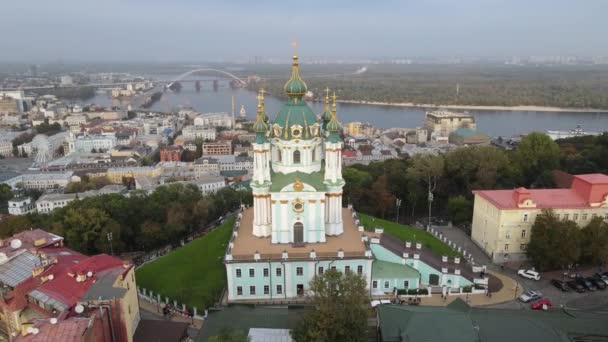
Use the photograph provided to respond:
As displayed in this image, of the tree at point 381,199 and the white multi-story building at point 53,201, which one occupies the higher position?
the tree at point 381,199

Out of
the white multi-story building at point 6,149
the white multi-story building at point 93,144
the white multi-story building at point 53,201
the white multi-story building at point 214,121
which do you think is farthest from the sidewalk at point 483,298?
the white multi-story building at point 6,149

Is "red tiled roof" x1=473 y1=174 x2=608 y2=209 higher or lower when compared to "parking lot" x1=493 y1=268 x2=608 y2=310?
higher

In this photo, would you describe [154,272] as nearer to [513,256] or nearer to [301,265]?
[301,265]

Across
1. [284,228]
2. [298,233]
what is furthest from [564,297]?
[284,228]

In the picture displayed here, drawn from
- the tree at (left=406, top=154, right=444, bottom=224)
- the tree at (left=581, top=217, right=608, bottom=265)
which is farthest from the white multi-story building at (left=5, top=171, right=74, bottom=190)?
the tree at (left=581, top=217, right=608, bottom=265)

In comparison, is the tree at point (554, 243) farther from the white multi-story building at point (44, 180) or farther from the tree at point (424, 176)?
the white multi-story building at point (44, 180)

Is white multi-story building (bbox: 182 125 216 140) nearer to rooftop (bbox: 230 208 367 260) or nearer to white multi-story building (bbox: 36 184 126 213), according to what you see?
white multi-story building (bbox: 36 184 126 213)
